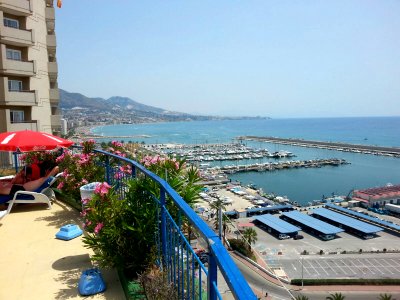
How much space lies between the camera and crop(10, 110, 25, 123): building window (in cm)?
1496

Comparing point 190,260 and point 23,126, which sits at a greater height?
point 23,126

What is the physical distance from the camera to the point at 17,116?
50.4 ft

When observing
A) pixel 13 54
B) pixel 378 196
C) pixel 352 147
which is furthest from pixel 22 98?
pixel 352 147

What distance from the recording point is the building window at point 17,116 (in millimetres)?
14963

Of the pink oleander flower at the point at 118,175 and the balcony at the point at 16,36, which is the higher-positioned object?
the balcony at the point at 16,36

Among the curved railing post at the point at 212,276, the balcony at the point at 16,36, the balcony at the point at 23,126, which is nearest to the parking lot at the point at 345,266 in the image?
the balcony at the point at 23,126

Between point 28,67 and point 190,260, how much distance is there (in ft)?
51.6

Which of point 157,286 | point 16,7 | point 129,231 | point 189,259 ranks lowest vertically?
point 157,286

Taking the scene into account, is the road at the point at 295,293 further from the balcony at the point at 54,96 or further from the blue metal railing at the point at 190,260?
the blue metal railing at the point at 190,260

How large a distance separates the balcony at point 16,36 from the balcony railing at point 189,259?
14.1 metres

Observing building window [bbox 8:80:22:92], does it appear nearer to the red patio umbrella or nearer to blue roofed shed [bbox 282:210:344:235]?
the red patio umbrella

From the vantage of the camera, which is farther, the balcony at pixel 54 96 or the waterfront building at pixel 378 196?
the waterfront building at pixel 378 196

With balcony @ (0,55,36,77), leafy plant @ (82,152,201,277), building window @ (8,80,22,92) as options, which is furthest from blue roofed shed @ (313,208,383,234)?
leafy plant @ (82,152,201,277)

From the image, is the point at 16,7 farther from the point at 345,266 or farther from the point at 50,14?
the point at 345,266
